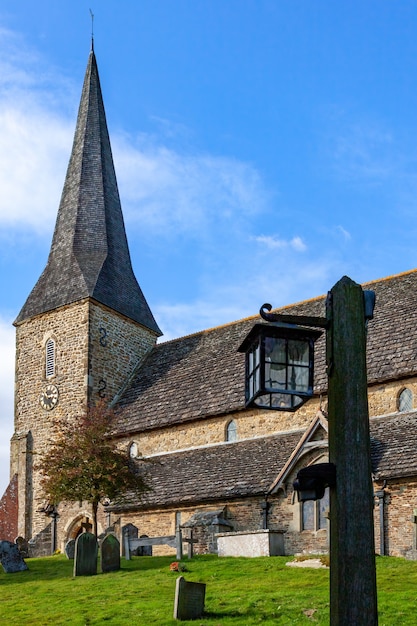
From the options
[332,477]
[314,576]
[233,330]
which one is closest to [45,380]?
[233,330]

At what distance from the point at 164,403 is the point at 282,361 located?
27958 mm

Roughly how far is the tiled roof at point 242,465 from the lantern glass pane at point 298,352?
16525mm

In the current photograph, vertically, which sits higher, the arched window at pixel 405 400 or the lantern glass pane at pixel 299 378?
the arched window at pixel 405 400

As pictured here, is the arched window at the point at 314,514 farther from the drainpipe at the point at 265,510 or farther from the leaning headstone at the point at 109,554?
the leaning headstone at the point at 109,554

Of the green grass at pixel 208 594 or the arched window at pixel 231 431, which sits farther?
the arched window at pixel 231 431

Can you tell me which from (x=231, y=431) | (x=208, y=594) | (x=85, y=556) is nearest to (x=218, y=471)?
(x=231, y=431)

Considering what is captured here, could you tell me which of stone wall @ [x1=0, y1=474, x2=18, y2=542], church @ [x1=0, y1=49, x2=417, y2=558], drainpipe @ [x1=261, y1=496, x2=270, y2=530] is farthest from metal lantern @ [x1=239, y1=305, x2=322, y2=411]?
stone wall @ [x1=0, y1=474, x2=18, y2=542]

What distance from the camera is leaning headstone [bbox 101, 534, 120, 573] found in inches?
901

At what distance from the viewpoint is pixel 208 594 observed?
17.9 meters

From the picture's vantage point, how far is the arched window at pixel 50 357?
126 feet

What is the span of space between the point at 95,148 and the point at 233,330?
1348cm

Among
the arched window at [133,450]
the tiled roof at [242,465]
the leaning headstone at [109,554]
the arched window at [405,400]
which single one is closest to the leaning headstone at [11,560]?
the leaning headstone at [109,554]

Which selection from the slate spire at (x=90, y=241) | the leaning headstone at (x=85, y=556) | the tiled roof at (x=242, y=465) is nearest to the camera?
the leaning headstone at (x=85, y=556)

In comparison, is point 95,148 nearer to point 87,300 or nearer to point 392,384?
point 87,300
